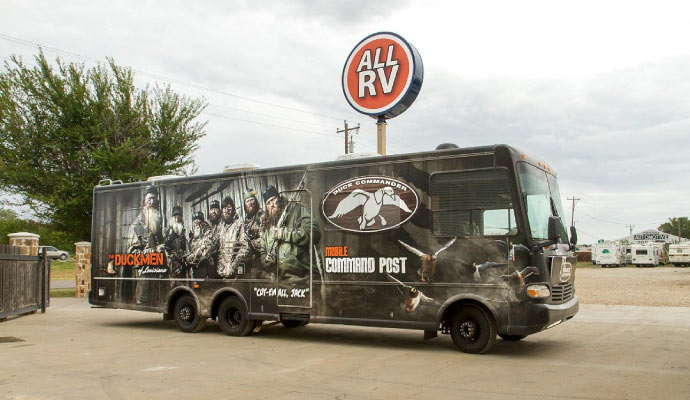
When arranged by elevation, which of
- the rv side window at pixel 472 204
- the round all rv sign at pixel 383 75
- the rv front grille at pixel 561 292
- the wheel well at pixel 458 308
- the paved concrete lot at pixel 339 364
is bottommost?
the paved concrete lot at pixel 339 364

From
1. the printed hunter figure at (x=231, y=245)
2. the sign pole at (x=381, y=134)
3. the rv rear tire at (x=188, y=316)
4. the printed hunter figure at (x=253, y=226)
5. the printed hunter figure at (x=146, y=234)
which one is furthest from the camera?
the sign pole at (x=381, y=134)

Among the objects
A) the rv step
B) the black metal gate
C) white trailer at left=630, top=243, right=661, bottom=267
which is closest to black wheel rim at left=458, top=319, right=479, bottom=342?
the rv step

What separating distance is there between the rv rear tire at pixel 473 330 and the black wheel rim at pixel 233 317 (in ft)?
14.4

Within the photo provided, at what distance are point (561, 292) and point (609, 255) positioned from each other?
5056 cm

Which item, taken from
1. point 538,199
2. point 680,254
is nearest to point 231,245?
point 538,199

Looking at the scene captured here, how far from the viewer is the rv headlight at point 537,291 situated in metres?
8.66

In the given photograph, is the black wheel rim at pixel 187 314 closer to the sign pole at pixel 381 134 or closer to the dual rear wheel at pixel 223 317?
the dual rear wheel at pixel 223 317

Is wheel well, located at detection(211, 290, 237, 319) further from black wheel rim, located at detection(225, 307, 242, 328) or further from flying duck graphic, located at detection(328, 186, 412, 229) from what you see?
flying duck graphic, located at detection(328, 186, 412, 229)

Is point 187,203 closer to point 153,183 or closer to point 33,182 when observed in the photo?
point 153,183

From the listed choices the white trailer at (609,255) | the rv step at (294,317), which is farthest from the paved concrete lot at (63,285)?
the white trailer at (609,255)

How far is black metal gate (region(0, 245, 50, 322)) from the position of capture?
568 inches

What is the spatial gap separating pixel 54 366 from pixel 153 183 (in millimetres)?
5068

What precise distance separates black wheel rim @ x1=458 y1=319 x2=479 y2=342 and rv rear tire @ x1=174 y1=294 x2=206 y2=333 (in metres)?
5.36

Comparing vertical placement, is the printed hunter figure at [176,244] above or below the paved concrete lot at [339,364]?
above
